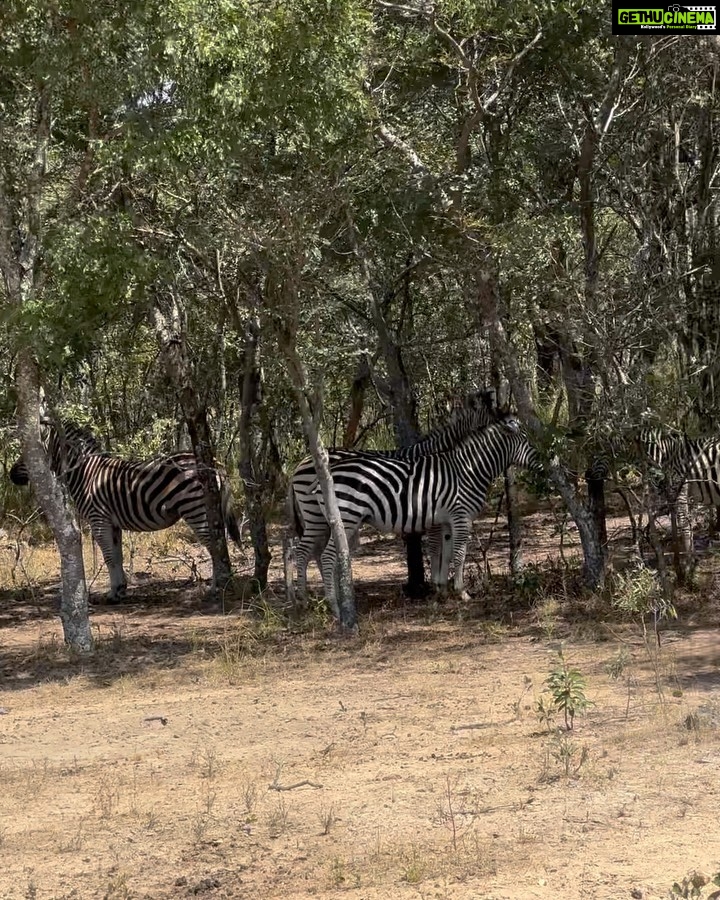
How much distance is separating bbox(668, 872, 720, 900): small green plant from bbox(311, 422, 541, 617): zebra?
668 cm

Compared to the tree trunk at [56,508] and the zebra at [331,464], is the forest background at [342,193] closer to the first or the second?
the tree trunk at [56,508]

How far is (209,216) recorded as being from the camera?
399 inches

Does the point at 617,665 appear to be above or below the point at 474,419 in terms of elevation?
below

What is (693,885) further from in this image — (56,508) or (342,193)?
(56,508)

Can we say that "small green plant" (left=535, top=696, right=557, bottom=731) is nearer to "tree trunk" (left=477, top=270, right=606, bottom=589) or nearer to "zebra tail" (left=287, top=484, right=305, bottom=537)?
"tree trunk" (left=477, top=270, right=606, bottom=589)

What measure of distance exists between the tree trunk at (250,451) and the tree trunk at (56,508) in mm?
2059

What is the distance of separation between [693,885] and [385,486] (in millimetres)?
7394

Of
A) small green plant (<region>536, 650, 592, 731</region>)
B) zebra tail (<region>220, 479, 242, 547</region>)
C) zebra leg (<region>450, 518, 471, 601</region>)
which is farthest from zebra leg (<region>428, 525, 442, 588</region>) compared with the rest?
small green plant (<region>536, 650, 592, 731</region>)

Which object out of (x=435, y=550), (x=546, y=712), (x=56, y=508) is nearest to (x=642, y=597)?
(x=546, y=712)

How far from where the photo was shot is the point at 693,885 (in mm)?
Answer: 4812

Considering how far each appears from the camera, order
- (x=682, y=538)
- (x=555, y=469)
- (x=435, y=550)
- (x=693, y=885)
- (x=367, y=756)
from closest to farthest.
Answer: (x=693, y=885), (x=367, y=756), (x=555, y=469), (x=682, y=538), (x=435, y=550)

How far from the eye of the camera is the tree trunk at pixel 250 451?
1205cm

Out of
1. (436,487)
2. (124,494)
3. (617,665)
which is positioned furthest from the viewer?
(124,494)

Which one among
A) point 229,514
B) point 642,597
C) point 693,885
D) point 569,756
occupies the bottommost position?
point 693,885
